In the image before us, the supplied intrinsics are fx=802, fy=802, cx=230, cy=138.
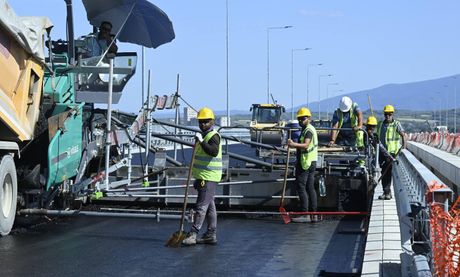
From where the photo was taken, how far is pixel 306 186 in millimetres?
12648

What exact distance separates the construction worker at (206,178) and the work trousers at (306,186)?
2714 mm

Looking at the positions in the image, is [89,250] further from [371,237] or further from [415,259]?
[415,259]

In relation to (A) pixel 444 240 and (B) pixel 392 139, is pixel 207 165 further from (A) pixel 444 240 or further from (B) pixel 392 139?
(A) pixel 444 240

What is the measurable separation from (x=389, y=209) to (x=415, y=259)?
18.7ft

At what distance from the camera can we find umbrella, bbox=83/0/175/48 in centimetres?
1333

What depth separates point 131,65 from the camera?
13.2 meters

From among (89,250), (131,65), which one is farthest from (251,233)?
(131,65)

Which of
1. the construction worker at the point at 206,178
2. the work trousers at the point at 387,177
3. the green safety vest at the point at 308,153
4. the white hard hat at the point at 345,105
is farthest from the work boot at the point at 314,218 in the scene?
the white hard hat at the point at 345,105

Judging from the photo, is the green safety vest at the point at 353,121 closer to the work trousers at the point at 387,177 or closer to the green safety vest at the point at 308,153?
the work trousers at the point at 387,177

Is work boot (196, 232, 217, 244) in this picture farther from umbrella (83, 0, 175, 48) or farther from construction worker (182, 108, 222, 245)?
umbrella (83, 0, 175, 48)

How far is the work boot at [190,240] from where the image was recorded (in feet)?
32.2

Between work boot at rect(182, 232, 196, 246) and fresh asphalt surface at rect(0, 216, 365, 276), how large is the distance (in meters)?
0.13

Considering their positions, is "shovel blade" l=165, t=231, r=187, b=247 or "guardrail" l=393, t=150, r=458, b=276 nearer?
"guardrail" l=393, t=150, r=458, b=276

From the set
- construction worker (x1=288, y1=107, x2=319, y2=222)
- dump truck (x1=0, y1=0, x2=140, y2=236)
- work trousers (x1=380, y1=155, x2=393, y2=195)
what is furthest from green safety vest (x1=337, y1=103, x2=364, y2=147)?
dump truck (x1=0, y1=0, x2=140, y2=236)
